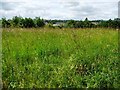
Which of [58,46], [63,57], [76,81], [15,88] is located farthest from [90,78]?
[58,46]

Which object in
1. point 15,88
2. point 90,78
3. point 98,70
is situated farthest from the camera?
point 98,70

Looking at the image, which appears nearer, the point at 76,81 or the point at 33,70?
the point at 76,81

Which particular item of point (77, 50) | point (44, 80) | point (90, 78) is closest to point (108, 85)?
point (90, 78)

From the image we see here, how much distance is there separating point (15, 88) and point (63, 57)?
1927 mm

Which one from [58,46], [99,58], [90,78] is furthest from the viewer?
[58,46]

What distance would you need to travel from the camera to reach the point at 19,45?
23.2 ft

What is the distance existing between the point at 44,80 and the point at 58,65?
0.88 meters

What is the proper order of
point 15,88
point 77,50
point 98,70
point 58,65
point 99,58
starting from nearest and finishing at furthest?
1. point 15,88
2. point 98,70
3. point 58,65
4. point 99,58
5. point 77,50

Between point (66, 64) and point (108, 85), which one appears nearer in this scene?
point (108, 85)

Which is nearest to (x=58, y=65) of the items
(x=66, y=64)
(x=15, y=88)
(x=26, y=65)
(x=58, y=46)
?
(x=66, y=64)

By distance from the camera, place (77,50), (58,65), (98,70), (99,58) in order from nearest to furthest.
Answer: (98,70) → (58,65) → (99,58) → (77,50)

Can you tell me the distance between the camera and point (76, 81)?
14.0 feet

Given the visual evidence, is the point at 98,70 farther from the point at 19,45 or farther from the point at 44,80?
the point at 19,45

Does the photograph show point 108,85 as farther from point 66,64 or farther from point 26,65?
point 26,65
